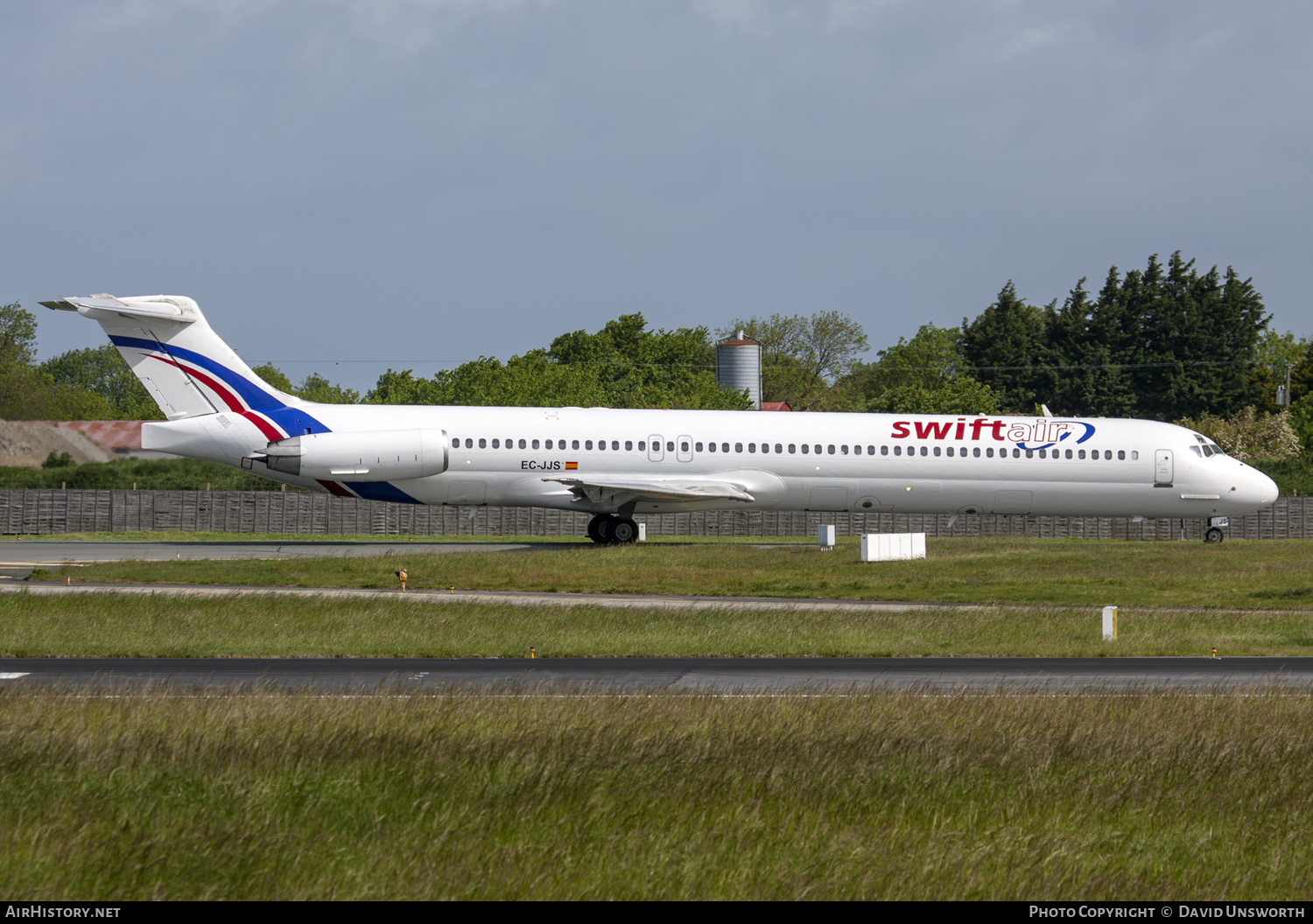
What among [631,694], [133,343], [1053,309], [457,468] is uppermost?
[1053,309]

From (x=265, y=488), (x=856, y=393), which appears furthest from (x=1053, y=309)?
(x=265, y=488)

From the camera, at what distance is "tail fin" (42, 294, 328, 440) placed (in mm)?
37156

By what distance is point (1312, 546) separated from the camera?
132ft

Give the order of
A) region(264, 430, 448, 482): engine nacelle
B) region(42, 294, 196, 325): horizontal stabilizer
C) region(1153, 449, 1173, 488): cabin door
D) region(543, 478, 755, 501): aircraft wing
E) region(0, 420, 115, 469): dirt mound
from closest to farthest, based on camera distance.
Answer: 1. region(42, 294, 196, 325): horizontal stabilizer
2. region(264, 430, 448, 482): engine nacelle
3. region(543, 478, 755, 501): aircraft wing
4. region(1153, 449, 1173, 488): cabin door
5. region(0, 420, 115, 469): dirt mound

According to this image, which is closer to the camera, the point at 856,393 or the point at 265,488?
the point at 265,488

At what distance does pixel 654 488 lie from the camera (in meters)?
38.2

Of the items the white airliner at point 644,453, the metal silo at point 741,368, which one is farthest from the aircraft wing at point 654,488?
the metal silo at point 741,368

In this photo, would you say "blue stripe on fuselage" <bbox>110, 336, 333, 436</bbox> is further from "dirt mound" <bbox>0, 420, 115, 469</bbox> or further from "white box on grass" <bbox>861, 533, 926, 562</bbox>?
"dirt mound" <bbox>0, 420, 115, 469</bbox>

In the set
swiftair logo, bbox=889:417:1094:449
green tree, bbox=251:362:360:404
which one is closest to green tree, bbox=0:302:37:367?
green tree, bbox=251:362:360:404

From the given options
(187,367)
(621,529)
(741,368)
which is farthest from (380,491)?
(741,368)

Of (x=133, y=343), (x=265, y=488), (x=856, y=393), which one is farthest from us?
(x=856, y=393)

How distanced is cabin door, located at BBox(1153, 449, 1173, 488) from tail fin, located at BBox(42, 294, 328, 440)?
25.1m
